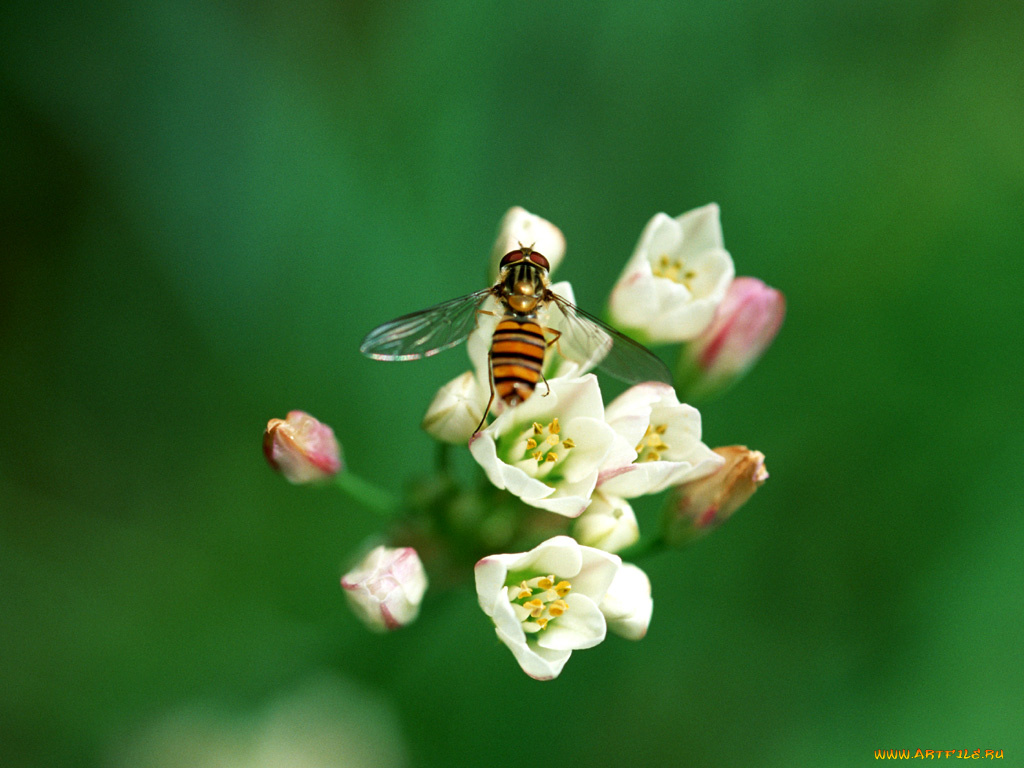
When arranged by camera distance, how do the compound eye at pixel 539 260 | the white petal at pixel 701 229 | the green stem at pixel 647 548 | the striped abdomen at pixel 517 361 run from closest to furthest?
1. the striped abdomen at pixel 517 361
2. the compound eye at pixel 539 260
3. the green stem at pixel 647 548
4. the white petal at pixel 701 229

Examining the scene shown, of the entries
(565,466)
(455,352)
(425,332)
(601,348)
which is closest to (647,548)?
(565,466)

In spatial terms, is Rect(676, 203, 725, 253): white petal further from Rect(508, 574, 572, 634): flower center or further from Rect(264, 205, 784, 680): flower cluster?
Rect(508, 574, 572, 634): flower center

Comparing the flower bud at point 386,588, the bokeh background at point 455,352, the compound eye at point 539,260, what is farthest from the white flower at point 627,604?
the bokeh background at point 455,352

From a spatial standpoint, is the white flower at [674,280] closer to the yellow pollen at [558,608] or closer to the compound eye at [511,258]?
the compound eye at [511,258]

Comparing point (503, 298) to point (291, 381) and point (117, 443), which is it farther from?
point (117, 443)

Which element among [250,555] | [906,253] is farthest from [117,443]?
[906,253]
